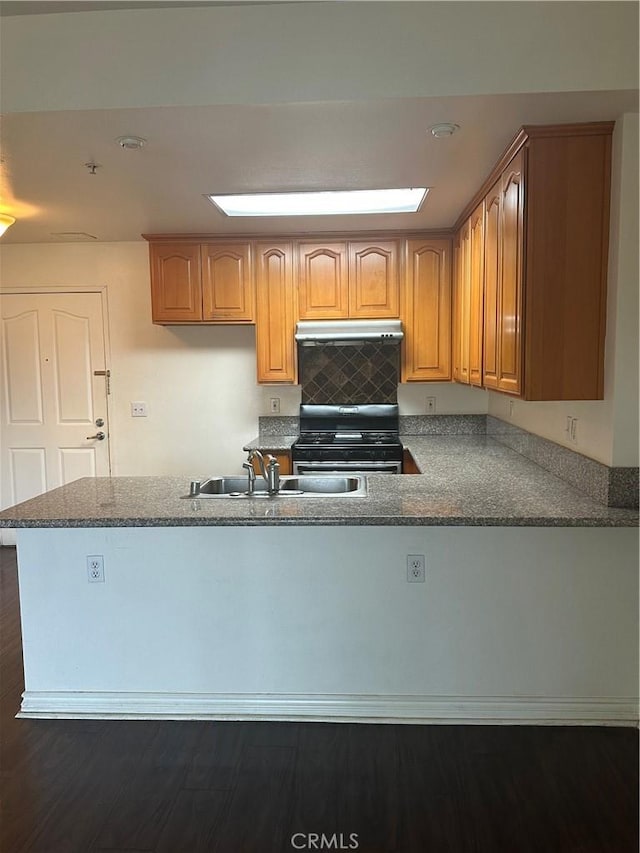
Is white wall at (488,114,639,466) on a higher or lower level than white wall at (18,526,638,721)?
higher

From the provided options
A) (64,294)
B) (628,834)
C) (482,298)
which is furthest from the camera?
(64,294)

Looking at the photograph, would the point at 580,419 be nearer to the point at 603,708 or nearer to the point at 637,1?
the point at 603,708

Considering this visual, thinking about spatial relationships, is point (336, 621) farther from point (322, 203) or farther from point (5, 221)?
point (5, 221)

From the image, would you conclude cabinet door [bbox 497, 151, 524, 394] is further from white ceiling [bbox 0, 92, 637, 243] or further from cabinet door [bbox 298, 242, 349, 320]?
cabinet door [bbox 298, 242, 349, 320]

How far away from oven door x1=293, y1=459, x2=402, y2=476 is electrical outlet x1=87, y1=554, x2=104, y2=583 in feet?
5.11

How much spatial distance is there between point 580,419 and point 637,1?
153cm

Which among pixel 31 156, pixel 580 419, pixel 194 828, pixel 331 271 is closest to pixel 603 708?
pixel 580 419

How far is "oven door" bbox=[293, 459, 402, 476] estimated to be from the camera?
3.66 metres

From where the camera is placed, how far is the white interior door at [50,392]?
4.32m

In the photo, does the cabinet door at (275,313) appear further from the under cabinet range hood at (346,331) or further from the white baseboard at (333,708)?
the white baseboard at (333,708)

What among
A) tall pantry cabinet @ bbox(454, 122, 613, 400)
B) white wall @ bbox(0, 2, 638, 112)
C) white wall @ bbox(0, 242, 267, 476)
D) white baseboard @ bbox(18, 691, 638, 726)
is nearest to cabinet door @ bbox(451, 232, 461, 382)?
tall pantry cabinet @ bbox(454, 122, 613, 400)

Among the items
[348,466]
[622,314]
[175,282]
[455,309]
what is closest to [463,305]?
[455,309]

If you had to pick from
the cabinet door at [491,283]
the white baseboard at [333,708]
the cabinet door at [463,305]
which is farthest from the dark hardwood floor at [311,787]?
the cabinet door at [463,305]

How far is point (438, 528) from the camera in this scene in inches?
88.8
